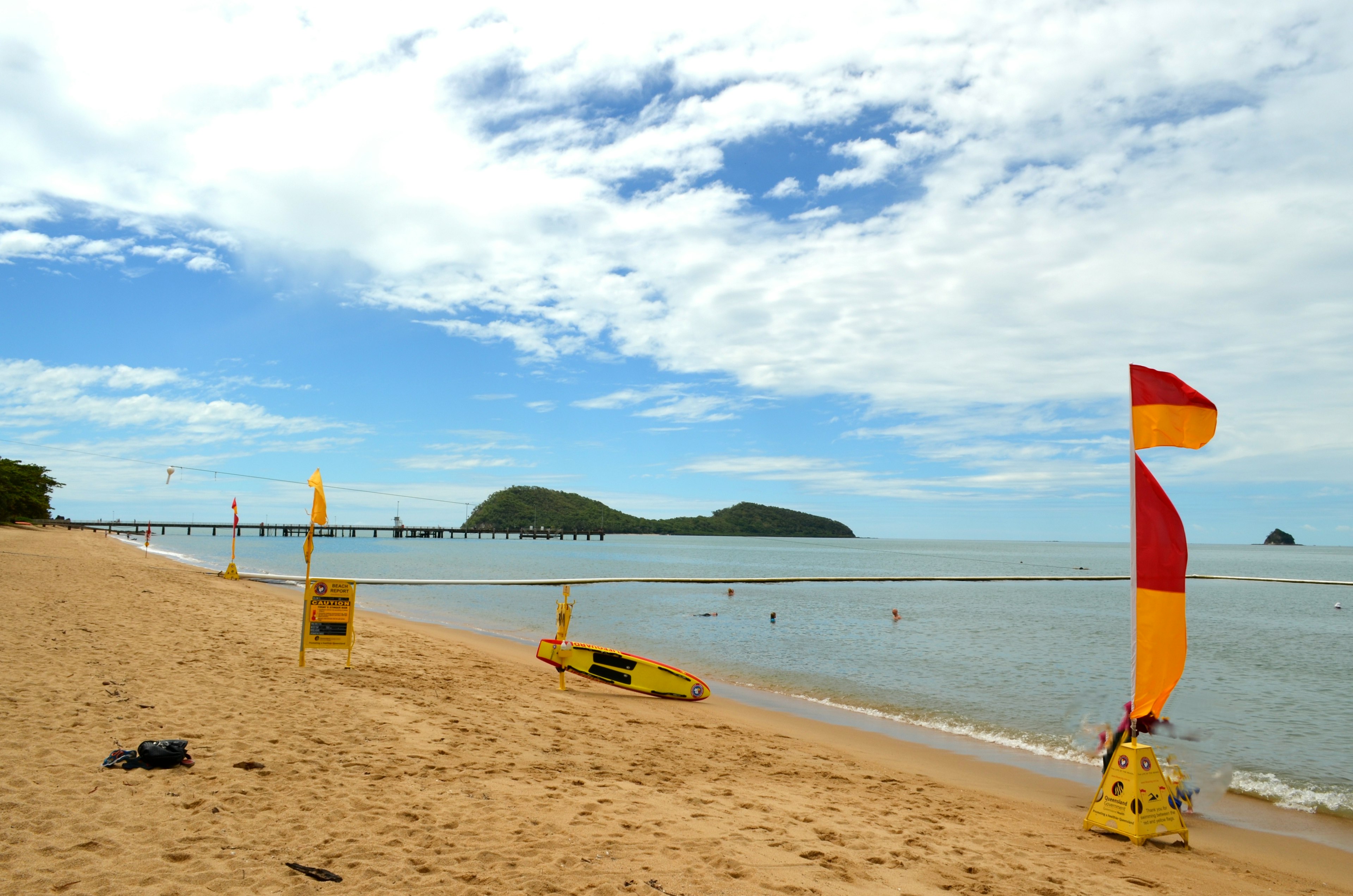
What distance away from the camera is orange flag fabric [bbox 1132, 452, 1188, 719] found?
248 inches

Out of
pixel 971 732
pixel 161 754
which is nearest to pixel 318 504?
pixel 161 754

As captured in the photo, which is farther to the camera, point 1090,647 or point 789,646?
point 1090,647

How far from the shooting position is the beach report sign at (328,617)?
1102 centimetres

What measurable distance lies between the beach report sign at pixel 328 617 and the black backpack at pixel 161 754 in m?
5.16

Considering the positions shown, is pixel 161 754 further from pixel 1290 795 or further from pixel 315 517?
pixel 1290 795

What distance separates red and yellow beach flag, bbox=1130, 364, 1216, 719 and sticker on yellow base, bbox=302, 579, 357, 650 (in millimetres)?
9782

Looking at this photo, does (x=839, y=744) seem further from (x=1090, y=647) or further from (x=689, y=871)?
(x=1090, y=647)

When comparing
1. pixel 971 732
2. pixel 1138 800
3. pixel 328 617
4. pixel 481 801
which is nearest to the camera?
pixel 481 801

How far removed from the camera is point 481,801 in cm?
591

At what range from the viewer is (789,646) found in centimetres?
2248

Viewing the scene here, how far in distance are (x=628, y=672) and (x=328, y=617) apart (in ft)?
15.6

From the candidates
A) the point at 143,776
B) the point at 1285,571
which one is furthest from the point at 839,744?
the point at 1285,571

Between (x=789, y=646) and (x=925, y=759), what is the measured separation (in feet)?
40.5

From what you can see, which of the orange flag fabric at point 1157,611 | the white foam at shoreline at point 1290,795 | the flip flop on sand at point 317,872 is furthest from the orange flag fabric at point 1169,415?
the flip flop on sand at point 317,872
